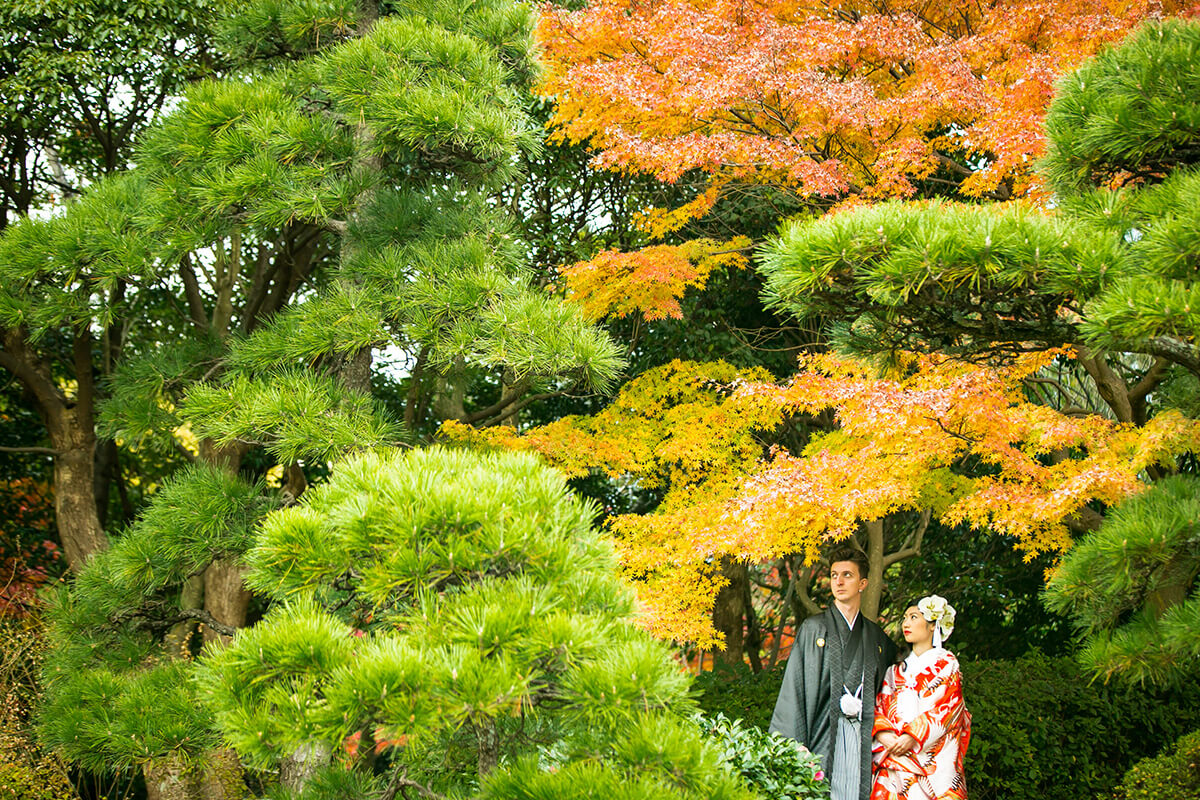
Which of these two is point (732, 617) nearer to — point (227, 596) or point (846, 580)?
point (227, 596)

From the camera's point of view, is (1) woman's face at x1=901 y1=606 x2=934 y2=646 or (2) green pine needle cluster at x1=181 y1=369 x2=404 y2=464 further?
(2) green pine needle cluster at x1=181 y1=369 x2=404 y2=464

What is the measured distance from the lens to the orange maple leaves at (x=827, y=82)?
14.2 feet

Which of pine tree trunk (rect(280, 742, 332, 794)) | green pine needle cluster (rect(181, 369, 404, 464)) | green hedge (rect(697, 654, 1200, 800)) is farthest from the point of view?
green hedge (rect(697, 654, 1200, 800))

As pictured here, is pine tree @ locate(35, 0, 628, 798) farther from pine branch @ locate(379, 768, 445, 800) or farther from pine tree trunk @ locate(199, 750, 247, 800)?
pine branch @ locate(379, 768, 445, 800)

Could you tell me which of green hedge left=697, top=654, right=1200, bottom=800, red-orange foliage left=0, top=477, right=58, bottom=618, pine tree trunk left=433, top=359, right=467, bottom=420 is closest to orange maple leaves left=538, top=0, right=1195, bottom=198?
pine tree trunk left=433, top=359, right=467, bottom=420

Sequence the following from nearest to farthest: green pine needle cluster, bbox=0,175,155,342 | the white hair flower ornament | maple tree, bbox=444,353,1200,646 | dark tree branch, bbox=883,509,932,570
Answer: the white hair flower ornament → green pine needle cluster, bbox=0,175,155,342 → maple tree, bbox=444,353,1200,646 → dark tree branch, bbox=883,509,932,570

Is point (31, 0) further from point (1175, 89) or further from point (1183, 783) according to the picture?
point (1183, 783)

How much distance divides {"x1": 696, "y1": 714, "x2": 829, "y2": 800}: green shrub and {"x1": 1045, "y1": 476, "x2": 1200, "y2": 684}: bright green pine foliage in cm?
88

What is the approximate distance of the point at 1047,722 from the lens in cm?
479

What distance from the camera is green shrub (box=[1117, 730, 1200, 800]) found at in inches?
145

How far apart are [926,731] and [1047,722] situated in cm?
218

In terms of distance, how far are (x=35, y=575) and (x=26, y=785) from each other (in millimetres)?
2033

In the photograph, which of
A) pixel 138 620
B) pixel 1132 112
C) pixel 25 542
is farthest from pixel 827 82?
pixel 25 542

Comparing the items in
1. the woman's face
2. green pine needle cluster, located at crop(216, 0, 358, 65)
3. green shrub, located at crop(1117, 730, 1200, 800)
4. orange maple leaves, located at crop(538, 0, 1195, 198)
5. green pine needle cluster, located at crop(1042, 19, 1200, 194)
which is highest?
green pine needle cluster, located at crop(216, 0, 358, 65)
